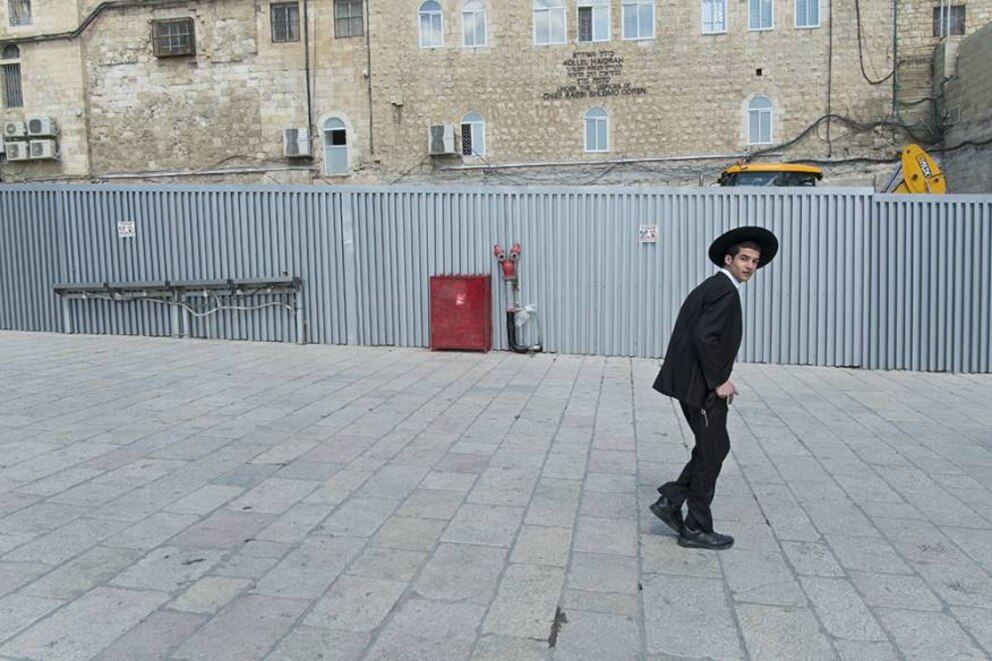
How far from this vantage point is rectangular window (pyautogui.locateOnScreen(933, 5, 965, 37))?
2339 cm

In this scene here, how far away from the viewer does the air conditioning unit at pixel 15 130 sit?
27.9 meters

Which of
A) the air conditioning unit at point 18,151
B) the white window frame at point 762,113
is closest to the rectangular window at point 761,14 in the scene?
the white window frame at point 762,113

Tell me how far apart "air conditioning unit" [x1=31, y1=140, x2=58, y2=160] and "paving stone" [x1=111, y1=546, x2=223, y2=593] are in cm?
2887

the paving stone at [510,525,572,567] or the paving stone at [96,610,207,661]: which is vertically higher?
the paving stone at [96,610,207,661]

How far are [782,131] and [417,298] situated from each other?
17192mm

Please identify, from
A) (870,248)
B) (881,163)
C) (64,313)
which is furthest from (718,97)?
(64,313)

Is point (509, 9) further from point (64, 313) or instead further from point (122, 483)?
point (122, 483)

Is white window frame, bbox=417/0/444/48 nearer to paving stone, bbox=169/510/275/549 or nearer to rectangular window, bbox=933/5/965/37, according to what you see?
rectangular window, bbox=933/5/965/37

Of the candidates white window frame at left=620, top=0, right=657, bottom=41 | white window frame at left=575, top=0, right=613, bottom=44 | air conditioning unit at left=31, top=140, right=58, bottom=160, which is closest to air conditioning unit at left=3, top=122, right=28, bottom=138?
air conditioning unit at left=31, top=140, right=58, bottom=160

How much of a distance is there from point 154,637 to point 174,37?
28384 mm

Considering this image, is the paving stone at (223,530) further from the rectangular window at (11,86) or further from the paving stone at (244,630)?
the rectangular window at (11,86)

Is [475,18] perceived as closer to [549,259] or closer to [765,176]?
[765,176]

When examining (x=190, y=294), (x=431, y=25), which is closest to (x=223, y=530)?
(x=190, y=294)

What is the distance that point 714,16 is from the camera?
24.1 metres
